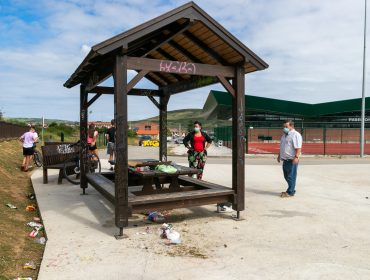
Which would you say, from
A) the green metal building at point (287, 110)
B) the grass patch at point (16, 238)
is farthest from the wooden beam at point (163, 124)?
the green metal building at point (287, 110)

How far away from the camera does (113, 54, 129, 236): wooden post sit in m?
5.16

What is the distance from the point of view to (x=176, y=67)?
5.71m

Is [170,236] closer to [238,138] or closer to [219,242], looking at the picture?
[219,242]

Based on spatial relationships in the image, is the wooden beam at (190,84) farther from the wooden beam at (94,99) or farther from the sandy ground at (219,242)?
the sandy ground at (219,242)

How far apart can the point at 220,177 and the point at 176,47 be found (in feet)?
18.1

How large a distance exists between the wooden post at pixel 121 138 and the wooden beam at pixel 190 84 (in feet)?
6.70

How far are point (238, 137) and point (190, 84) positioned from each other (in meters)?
1.93

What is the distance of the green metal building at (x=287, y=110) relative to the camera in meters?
47.2

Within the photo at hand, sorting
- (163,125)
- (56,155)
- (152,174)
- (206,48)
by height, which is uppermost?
(206,48)

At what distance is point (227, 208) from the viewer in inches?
264

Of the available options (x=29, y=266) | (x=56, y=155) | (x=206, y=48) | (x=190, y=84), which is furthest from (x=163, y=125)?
(x=29, y=266)

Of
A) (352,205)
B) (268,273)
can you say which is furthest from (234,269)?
(352,205)

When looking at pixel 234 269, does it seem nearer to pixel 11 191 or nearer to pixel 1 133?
pixel 11 191

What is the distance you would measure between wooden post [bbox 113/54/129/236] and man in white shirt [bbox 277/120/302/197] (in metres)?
4.28
